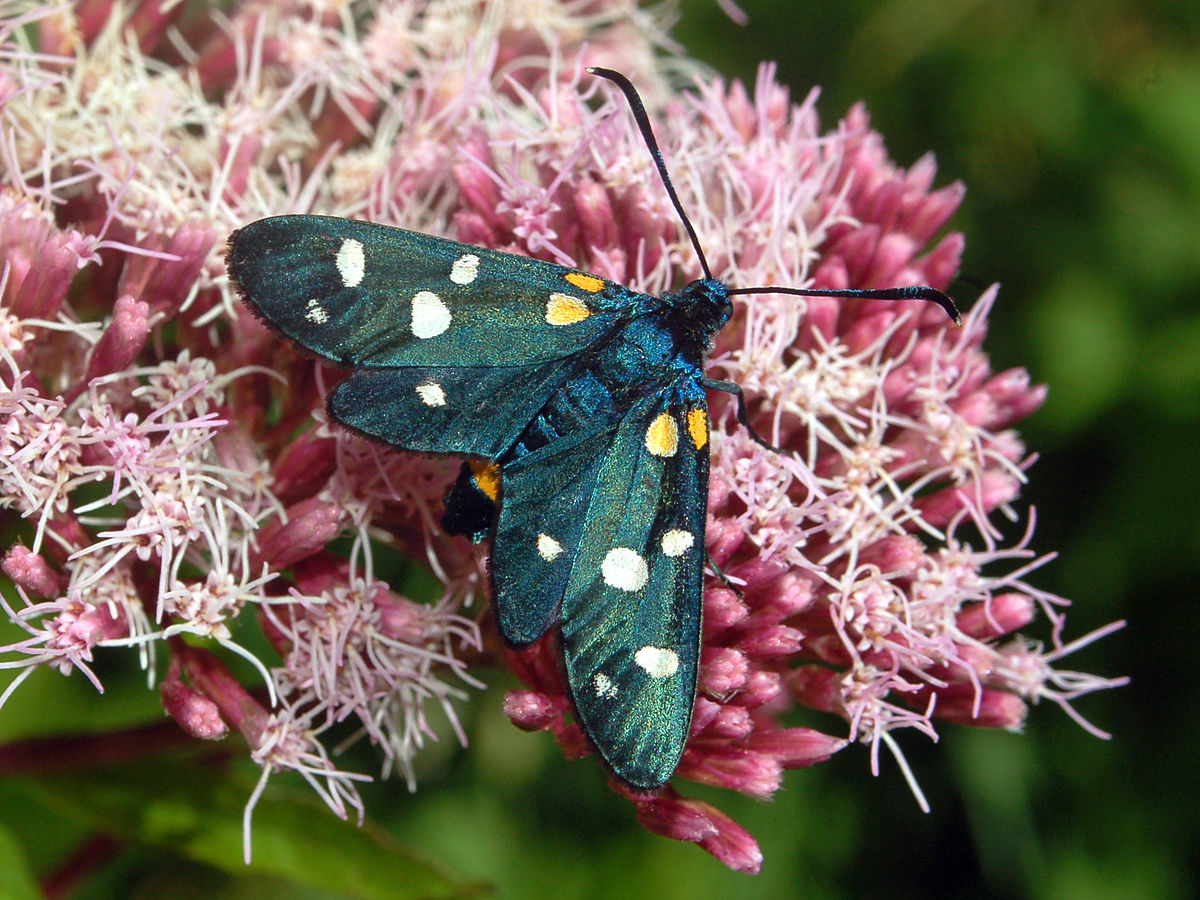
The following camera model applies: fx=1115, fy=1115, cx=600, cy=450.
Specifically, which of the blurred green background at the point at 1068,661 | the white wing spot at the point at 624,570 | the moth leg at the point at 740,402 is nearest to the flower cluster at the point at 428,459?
the moth leg at the point at 740,402

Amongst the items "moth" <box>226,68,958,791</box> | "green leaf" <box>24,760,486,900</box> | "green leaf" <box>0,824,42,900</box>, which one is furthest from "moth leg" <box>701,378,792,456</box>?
"green leaf" <box>0,824,42,900</box>

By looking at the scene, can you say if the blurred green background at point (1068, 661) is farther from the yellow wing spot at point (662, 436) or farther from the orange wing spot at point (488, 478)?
the orange wing spot at point (488, 478)

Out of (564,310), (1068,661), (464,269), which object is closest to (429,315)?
(464,269)

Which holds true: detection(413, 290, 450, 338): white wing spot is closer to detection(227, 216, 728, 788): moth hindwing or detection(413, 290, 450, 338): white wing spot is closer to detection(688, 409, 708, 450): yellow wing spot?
detection(227, 216, 728, 788): moth hindwing

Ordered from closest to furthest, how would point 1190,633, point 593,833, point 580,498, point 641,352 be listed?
point 580,498, point 641,352, point 1190,633, point 593,833

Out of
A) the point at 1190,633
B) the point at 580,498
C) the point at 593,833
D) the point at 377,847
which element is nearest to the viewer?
the point at 580,498

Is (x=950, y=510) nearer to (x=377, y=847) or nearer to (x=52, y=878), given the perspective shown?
(x=377, y=847)

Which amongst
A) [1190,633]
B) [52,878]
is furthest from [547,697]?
[1190,633]
